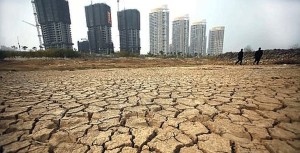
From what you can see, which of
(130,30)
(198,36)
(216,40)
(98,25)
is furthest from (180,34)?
(98,25)

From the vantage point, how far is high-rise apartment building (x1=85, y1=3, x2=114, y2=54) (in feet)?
212

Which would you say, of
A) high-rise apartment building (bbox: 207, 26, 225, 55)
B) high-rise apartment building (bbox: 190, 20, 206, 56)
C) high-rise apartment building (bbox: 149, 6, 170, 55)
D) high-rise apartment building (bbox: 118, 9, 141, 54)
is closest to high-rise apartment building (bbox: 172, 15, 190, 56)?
high-rise apartment building (bbox: 190, 20, 206, 56)

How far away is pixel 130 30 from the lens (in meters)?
69.5

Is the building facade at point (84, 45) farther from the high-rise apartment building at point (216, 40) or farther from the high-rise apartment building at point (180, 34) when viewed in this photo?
the high-rise apartment building at point (216, 40)

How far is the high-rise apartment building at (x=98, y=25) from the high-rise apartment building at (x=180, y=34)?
30.8 metres

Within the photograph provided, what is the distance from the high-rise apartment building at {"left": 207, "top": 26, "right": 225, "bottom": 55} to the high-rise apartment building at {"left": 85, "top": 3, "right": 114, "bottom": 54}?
5186 cm

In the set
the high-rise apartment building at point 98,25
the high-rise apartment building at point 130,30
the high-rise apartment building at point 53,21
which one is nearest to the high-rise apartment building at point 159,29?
the high-rise apartment building at point 130,30

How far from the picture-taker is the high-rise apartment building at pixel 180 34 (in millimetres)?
79375

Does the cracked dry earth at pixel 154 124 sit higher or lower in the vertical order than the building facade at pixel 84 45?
lower

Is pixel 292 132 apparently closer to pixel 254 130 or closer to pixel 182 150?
pixel 254 130

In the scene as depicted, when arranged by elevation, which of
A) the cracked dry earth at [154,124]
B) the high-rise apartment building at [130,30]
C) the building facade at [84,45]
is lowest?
the cracked dry earth at [154,124]

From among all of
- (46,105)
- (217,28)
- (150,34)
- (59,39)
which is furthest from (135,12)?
(46,105)

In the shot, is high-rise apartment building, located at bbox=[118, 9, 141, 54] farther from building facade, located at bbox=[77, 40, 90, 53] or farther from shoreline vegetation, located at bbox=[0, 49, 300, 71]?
shoreline vegetation, located at bbox=[0, 49, 300, 71]

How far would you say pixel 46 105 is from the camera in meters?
2.76
